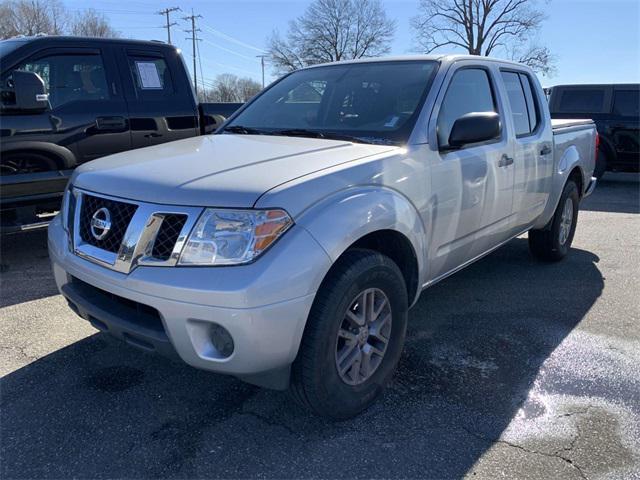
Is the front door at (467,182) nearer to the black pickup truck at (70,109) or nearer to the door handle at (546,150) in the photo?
the door handle at (546,150)

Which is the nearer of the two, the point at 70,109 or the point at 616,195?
the point at 70,109

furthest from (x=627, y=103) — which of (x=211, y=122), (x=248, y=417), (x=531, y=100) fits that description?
(x=248, y=417)

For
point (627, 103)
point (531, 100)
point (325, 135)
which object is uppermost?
point (627, 103)

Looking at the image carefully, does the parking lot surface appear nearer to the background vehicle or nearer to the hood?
the hood

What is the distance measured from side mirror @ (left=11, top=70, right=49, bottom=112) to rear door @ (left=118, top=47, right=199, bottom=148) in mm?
915

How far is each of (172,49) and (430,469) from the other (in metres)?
5.09

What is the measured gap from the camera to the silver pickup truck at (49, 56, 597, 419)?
2109 mm

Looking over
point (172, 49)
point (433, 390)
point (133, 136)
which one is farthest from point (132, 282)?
point (172, 49)

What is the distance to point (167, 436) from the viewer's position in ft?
8.09

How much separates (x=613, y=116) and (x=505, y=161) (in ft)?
26.8

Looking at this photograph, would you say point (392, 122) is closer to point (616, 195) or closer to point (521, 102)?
point (521, 102)

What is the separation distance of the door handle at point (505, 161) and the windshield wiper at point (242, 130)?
1.64 metres

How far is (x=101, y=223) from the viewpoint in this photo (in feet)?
7.97

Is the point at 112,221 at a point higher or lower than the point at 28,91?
lower
